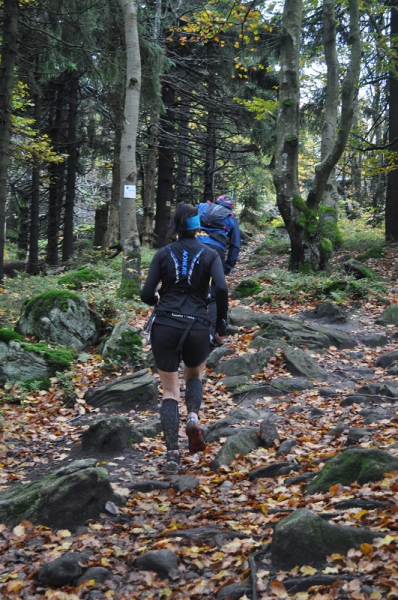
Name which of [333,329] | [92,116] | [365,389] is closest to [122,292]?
[333,329]

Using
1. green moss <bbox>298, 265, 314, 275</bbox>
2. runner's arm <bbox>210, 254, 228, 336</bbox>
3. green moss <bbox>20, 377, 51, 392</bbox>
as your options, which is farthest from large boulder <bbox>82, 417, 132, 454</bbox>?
green moss <bbox>298, 265, 314, 275</bbox>

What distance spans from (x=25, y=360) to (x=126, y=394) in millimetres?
1797

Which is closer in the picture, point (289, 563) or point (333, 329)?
point (289, 563)

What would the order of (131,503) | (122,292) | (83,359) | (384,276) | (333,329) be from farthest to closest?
(384,276) < (122,292) < (333,329) < (83,359) < (131,503)

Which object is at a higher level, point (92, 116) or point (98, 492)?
point (92, 116)

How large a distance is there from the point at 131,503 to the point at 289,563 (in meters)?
1.80

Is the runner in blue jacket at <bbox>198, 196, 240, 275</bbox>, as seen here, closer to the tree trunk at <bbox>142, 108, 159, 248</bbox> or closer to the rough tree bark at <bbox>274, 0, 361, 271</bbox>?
the rough tree bark at <bbox>274, 0, 361, 271</bbox>

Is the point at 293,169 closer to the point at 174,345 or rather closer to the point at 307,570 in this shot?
the point at 174,345

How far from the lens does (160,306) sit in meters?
5.12

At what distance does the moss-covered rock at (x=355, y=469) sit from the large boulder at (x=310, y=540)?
2.93 ft

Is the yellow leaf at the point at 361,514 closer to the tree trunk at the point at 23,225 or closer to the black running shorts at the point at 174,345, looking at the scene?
the black running shorts at the point at 174,345

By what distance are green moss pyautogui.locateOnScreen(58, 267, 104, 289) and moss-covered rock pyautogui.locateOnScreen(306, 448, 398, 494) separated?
9004mm

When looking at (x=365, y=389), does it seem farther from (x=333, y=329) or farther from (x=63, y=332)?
(x=63, y=332)

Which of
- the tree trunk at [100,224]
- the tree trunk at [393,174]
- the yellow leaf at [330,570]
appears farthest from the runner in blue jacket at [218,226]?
the tree trunk at [100,224]
